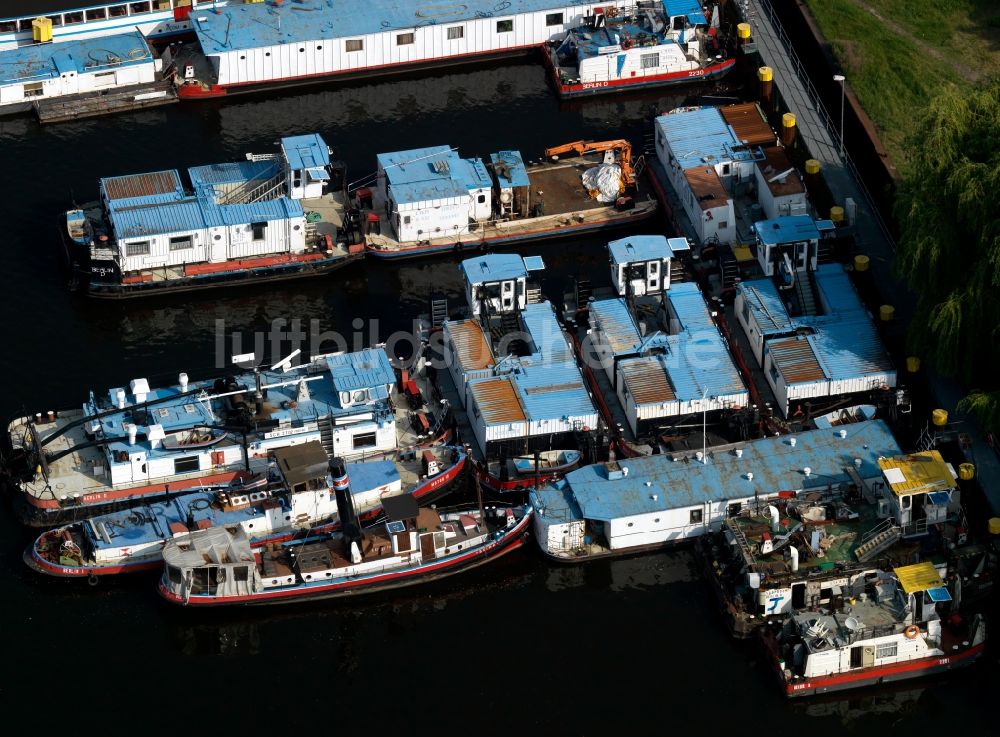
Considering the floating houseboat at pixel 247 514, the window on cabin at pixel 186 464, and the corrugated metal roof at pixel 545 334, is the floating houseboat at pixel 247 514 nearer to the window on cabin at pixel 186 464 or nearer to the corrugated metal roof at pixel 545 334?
the window on cabin at pixel 186 464

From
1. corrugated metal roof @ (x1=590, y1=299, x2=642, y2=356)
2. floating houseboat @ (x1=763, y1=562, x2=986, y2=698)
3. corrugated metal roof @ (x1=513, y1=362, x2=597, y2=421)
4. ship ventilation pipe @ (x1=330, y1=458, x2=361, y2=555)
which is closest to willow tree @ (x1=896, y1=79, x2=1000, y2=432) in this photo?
floating houseboat @ (x1=763, y1=562, x2=986, y2=698)

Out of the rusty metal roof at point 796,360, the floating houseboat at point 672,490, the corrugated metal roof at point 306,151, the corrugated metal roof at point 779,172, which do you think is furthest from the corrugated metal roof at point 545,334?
the corrugated metal roof at point 306,151

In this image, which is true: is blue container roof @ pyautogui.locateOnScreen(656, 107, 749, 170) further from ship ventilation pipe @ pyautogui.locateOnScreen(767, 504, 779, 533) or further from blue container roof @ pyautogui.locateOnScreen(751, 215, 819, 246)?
ship ventilation pipe @ pyautogui.locateOnScreen(767, 504, 779, 533)

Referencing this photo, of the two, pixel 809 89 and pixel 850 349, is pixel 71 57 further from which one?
pixel 850 349

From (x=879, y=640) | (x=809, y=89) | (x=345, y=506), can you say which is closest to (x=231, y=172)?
(x=345, y=506)

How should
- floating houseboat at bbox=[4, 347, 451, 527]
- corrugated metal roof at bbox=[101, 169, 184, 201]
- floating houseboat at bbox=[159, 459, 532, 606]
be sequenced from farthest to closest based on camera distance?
corrugated metal roof at bbox=[101, 169, 184, 201]
floating houseboat at bbox=[4, 347, 451, 527]
floating houseboat at bbox=[159, 459, 532, 606]

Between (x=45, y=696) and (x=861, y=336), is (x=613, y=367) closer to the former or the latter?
(x=861, y=336)
